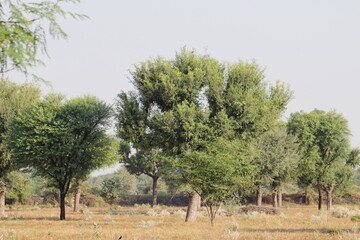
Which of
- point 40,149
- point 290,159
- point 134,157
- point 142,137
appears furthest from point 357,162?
point 40,149

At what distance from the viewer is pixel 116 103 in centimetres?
3056

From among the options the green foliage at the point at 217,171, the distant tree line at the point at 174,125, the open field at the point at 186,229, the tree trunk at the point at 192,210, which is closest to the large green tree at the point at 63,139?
the distant tree line at the point at 174,125

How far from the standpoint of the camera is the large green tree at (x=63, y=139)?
31344 millimetres

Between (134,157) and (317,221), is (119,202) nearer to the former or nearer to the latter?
(134,157)

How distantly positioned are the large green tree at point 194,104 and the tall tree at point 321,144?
1945cm

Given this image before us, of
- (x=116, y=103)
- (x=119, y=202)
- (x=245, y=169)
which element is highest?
(x=116, y=103)

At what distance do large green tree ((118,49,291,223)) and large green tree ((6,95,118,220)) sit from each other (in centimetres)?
457

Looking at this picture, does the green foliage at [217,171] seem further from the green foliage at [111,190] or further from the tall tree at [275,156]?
the green foliage at [111,190]

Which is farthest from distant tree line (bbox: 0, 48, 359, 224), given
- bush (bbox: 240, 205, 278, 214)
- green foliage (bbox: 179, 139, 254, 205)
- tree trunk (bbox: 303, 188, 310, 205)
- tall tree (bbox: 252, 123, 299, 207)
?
tree trunk (bbox: 303, 188, 310, 205)

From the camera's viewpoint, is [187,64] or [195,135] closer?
[195,135]

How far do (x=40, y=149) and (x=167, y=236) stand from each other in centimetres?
1850

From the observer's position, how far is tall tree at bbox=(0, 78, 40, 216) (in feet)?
122

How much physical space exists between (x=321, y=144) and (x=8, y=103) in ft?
126

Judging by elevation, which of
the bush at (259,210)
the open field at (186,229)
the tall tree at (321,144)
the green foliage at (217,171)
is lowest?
the bush at (259,210)
